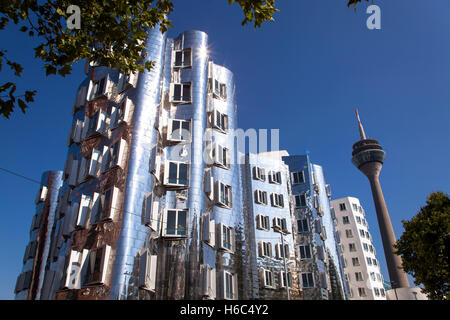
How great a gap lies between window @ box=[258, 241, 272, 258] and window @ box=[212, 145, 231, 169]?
10353mm

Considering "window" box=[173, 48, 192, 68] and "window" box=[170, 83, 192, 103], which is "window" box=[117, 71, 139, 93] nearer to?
"window" box=[170, 83, 192, 103]

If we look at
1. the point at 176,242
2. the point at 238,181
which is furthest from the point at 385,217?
the point at 176,242

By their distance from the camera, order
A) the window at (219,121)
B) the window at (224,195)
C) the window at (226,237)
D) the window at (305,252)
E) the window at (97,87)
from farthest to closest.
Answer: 1. the window at (305,252)
2. the window at (219,121)
3. the window at (97,87)
4. the window at (224,195)
5. the window at (226,237)

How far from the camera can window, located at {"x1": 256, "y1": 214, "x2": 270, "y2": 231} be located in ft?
123

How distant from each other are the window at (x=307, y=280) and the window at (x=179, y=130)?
2347 cm

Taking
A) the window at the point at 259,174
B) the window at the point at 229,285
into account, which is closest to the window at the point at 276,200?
the window at the point at 259,174

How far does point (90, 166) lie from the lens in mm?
25672

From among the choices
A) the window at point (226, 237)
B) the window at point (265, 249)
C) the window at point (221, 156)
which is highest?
the window at point (221, 156)

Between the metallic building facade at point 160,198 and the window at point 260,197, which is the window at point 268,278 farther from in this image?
the window at point 260,197

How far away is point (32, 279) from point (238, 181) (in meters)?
24.9

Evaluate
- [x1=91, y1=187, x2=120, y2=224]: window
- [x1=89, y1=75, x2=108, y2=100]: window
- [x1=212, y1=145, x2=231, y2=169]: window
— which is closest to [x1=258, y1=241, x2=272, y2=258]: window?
[x1=212, y1=145, x2=231, y2=169]: window

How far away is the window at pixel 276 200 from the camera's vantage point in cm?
4028

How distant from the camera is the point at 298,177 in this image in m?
48.2
